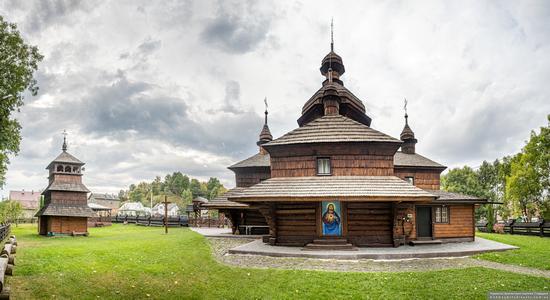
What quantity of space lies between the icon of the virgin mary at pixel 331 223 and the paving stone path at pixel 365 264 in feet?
7.24

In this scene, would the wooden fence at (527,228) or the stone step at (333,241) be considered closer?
the stone step at (333,241)

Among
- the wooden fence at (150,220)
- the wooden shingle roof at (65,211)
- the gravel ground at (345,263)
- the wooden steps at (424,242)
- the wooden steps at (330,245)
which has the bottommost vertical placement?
the wooden fence at (150,220)

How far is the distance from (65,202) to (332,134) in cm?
1869

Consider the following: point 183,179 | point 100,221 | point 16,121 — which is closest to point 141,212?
point 183,179

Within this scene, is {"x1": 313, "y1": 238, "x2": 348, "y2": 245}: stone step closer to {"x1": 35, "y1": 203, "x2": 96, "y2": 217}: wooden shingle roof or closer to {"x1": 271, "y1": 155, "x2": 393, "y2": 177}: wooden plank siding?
{"x1": 271, "y1": 155, "x2": 393, "y2": 177}: wooden plank siding

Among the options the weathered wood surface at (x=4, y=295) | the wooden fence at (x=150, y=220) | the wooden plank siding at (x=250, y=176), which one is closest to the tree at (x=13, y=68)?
the weathered wood surface at (x=4, y=295)

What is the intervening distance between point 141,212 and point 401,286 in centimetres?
8180

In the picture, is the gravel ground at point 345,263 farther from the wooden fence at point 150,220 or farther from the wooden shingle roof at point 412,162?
the wooden fence at point 150,220

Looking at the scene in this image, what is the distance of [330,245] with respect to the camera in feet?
49.1

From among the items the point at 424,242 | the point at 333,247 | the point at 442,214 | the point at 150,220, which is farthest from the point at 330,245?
the point at 150,220

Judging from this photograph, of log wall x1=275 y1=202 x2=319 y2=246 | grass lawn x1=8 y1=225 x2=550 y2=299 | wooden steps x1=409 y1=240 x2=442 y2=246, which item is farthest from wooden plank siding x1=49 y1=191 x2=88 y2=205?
wooden steps x1=409 y1=240 x2=442 y2=246

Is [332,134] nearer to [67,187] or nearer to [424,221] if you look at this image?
[424,221]

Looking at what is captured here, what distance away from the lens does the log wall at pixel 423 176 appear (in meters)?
20.9

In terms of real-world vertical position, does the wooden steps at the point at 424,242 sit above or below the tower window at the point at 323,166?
below
